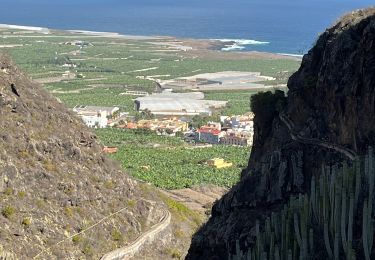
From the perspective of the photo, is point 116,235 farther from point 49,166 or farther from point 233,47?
point 233,47

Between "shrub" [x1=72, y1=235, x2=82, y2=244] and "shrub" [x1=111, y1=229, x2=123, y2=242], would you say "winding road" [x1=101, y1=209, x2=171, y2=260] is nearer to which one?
"shrub" [x1=111, y1=229, x2=123, y2=242]

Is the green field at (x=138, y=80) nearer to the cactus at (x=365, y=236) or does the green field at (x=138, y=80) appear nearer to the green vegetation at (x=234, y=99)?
the green vegetation at (x=234, y=99)

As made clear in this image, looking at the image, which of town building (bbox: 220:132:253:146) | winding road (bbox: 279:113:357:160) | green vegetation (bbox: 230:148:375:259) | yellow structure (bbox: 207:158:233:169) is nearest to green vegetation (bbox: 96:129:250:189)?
yellow structure (bbox: 207:158:233:169)

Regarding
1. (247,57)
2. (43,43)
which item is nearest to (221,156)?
(247,57)

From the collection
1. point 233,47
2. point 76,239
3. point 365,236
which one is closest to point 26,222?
point 76,239

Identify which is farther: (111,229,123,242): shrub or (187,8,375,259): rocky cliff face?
(111,229,123,242): shrub

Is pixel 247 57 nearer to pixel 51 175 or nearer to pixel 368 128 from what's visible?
pixel 51 175
